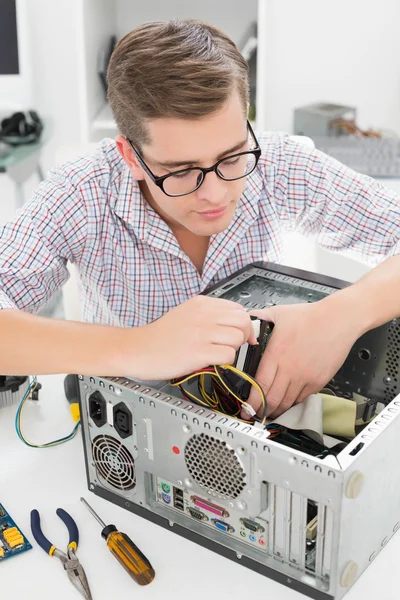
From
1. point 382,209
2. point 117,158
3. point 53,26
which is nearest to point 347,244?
point 382,209

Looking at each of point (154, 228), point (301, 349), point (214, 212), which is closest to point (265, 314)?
point (301, 349)

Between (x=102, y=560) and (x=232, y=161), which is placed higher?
(x=232, y=161)

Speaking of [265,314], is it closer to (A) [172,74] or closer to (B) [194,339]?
(B) [194,339]

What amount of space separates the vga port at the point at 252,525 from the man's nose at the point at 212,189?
0.43 meters

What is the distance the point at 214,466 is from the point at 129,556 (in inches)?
5.9

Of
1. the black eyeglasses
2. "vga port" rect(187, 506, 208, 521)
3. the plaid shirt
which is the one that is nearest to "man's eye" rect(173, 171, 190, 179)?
the black eyeglasses

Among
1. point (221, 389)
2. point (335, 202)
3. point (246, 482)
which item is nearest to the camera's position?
point (246, 482)

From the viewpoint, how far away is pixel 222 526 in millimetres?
871

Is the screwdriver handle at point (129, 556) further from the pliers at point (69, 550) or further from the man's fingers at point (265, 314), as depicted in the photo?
the man's fingers at point (265, 314)

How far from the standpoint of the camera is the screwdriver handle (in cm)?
83

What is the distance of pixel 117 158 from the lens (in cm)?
128

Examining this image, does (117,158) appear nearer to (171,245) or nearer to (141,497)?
(171,245)

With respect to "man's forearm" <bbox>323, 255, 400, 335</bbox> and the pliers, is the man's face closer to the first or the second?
"man's forearm" <bbox>323, 255, 400, 335</bbox>

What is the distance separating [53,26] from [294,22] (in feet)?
2.85
